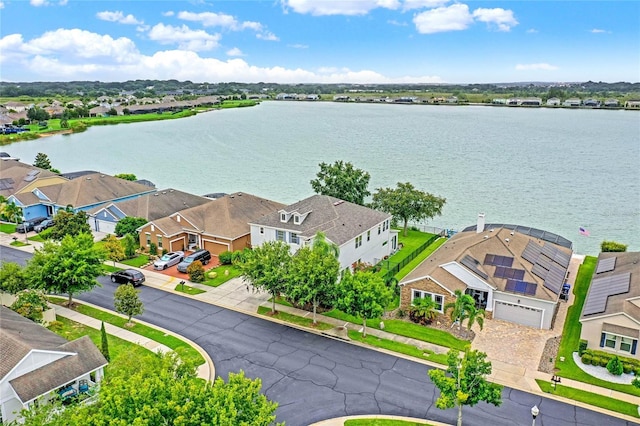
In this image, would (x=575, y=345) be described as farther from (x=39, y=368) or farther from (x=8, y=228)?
(x=8, y=228)

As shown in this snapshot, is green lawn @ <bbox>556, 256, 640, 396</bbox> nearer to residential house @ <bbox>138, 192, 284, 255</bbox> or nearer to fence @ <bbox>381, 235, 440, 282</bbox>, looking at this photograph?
fence @ <bbox>381, 235, 440, 282</bbox>

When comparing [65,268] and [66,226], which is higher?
[65,268]

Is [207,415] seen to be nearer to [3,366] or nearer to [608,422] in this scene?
[3,366]

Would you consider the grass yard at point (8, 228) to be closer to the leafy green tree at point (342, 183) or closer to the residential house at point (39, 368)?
the residential house at point (39, 368)

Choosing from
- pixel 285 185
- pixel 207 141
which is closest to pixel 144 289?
pixel 285 185

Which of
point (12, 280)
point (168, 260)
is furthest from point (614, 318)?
point (12, 280)

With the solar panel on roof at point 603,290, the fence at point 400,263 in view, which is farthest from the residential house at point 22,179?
the solar panel on roof at point 603,290
